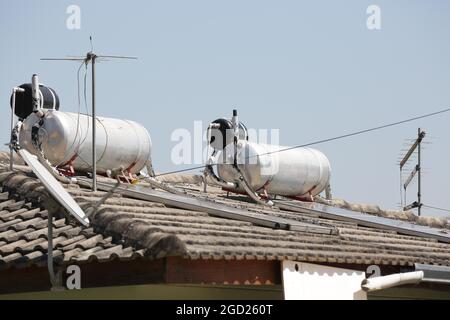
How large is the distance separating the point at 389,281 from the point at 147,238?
9.86 ft

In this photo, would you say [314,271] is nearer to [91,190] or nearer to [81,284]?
[81,284]

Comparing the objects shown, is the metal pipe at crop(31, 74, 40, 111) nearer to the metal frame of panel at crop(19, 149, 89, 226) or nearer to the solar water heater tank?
the solar water heater tank

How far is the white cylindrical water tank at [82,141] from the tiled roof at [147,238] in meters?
1.15

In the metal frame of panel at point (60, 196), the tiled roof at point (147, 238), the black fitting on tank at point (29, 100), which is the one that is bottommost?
the tiled roof at point (147, 238)

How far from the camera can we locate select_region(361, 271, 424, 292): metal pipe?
40.1ft

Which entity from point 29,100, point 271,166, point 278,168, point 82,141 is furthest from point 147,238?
point 278,168

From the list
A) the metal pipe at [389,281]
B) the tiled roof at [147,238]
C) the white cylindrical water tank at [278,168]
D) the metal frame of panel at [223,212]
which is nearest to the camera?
the tiled roof at [147,238]

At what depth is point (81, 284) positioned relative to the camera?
11.3 meters

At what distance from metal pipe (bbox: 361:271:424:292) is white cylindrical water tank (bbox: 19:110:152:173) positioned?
5.90 metres

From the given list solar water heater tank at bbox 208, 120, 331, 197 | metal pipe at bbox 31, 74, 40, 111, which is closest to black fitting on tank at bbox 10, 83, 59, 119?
metal pipe at bbox 31, 74, 40, 111

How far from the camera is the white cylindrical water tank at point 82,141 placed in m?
16.4

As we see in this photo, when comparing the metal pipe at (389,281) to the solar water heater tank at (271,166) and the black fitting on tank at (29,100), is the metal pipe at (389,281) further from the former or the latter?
the black fitting on tank at (29,100)

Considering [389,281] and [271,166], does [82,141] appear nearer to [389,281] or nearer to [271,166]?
[271,166]

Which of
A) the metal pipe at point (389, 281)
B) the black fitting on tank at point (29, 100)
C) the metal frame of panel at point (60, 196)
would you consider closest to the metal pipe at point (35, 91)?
the black fitting on tank at point (29, 100)
